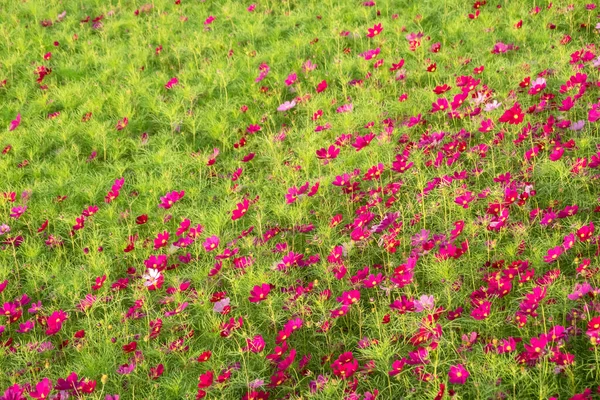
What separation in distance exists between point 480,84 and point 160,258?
238 centimetres

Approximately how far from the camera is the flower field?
2.31 meters

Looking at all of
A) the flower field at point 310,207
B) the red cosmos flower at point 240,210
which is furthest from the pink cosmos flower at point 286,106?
the red cosmos flower at point 240,210

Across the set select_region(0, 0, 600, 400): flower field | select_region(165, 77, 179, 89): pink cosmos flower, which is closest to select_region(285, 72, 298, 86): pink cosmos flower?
select_region(0, 0, 600, 400): flower field

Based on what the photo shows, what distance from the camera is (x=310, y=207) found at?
3.46m

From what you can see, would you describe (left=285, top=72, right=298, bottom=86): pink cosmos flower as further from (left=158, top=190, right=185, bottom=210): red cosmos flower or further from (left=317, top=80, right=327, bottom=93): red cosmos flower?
(left=158, top=190, right=185, bottom=210): red cosmos flower

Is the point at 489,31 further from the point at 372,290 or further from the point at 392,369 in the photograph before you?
the point at 392,369

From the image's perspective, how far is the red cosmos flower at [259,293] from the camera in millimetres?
2525

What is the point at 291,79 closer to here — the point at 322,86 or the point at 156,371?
the point at 322,86

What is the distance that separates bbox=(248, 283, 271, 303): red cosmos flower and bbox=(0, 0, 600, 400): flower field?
1 cm

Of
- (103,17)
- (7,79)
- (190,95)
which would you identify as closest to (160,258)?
(190,95)

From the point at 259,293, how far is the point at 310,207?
0.98 meters

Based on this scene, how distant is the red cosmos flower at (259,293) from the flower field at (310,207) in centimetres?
1

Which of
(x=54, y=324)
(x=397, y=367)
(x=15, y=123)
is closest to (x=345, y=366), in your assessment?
(x=397, y=367)

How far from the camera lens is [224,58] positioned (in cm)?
527
